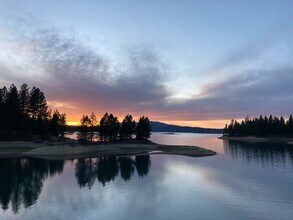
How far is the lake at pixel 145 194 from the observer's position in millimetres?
31828

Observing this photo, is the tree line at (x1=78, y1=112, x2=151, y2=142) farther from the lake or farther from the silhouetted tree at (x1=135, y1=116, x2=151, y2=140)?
the lake

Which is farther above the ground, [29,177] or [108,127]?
[108,127]

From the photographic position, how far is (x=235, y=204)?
118 feet

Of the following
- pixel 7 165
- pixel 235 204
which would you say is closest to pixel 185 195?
pixel 235 204

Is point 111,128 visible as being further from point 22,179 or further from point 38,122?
point 22,179

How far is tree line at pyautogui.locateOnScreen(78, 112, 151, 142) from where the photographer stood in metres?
140

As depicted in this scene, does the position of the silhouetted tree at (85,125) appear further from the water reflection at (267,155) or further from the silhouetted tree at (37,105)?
the water reflection at (267,155)

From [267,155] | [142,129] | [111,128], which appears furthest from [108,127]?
[267,155]

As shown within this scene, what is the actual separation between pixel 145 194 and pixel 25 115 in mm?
93413

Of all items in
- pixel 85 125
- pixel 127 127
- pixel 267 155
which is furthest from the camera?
pixel 127 127

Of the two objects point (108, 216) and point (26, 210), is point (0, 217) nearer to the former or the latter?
point (26, 210)

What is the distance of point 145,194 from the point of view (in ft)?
136

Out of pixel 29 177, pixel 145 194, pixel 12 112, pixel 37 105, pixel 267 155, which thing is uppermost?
pixel 37 105

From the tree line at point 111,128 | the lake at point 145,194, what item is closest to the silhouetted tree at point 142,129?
the tree line at point 111,128
